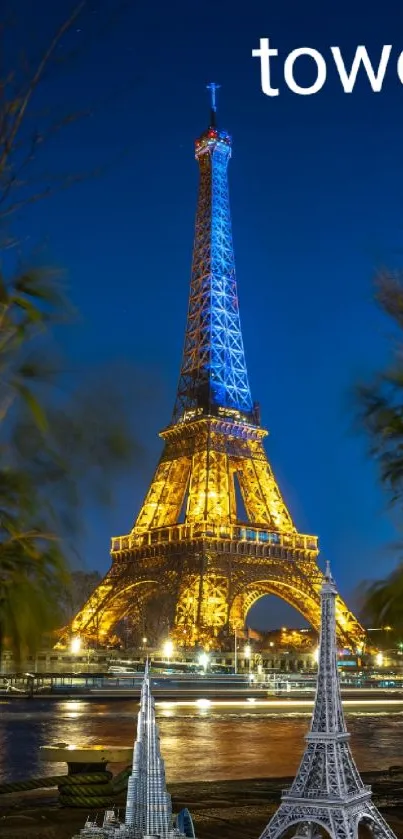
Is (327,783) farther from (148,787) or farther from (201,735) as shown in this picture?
(201,735)

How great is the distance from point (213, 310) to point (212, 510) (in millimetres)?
20796

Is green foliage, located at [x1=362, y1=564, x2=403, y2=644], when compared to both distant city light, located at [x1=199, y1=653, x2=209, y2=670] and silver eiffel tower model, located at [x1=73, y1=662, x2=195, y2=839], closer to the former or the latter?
silver eiffel tower model, located at [x1=73, y1=662, x2=195, y2=839]

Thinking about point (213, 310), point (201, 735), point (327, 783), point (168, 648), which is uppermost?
point (213, 310)

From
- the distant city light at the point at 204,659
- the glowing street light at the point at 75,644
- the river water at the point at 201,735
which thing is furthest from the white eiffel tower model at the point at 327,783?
the glowing street light at the point at 75,644

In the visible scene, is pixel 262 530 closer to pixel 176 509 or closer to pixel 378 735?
pixel 176 509

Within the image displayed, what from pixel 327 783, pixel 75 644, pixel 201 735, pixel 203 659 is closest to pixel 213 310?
pixel 75 644

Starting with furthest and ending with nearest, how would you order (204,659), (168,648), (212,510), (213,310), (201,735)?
(213,310)
(212,510)
(168,648)
(204,659)
(201,735)

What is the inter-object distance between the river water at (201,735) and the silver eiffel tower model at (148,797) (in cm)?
811

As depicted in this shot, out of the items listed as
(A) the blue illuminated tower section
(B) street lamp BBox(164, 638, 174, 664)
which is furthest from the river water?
(A) the blue illuminated tower section

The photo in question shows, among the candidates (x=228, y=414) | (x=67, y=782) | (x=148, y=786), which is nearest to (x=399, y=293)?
(x=148, y=786)

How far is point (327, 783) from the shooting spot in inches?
324

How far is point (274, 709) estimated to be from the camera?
1396 inches

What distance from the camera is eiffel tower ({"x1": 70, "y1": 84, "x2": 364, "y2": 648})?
218 feet

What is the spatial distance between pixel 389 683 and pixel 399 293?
53.5 metres
